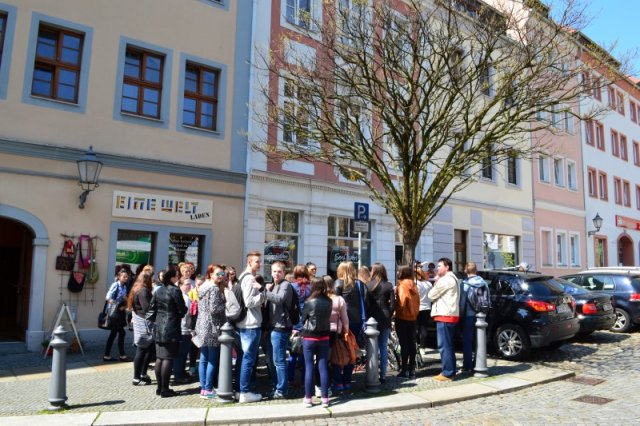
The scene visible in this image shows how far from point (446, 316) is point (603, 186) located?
25.8 meters

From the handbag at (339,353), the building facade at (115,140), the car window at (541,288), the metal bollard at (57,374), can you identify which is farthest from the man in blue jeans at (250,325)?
the car window at (541,288)

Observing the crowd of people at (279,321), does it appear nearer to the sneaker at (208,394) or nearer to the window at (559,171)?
the sneaker at (208,394)

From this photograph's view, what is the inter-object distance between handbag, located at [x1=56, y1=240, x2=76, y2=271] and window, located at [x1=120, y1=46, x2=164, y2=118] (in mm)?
3475

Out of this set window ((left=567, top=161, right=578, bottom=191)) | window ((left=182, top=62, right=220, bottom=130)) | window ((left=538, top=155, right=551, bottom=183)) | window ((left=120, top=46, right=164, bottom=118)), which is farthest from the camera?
window ((left=567, top=161, right=578, bottom=191))

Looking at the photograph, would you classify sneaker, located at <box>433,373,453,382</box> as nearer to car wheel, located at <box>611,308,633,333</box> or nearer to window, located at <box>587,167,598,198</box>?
car wheel, located at <box>611,308,633,333</box>

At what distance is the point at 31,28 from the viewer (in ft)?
36.0

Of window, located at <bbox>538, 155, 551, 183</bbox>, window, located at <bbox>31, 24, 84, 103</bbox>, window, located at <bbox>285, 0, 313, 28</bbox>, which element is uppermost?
window, located at <bbox>285, 0, 313, 28</bbox>

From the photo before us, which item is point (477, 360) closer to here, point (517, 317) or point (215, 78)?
point (517, 317)

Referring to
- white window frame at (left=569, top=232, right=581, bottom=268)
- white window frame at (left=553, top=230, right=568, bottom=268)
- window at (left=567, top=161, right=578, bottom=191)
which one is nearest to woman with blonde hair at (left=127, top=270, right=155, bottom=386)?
white window frame at (left=553, top=230, right=568, bottom=268)

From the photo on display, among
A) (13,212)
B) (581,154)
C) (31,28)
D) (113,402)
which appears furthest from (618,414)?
(581,154)

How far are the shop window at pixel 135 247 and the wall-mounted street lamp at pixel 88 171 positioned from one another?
1209 millimetres

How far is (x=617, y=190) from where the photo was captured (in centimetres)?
3069

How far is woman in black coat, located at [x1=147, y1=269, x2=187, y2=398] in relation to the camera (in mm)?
7016

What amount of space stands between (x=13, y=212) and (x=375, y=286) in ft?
24.8
